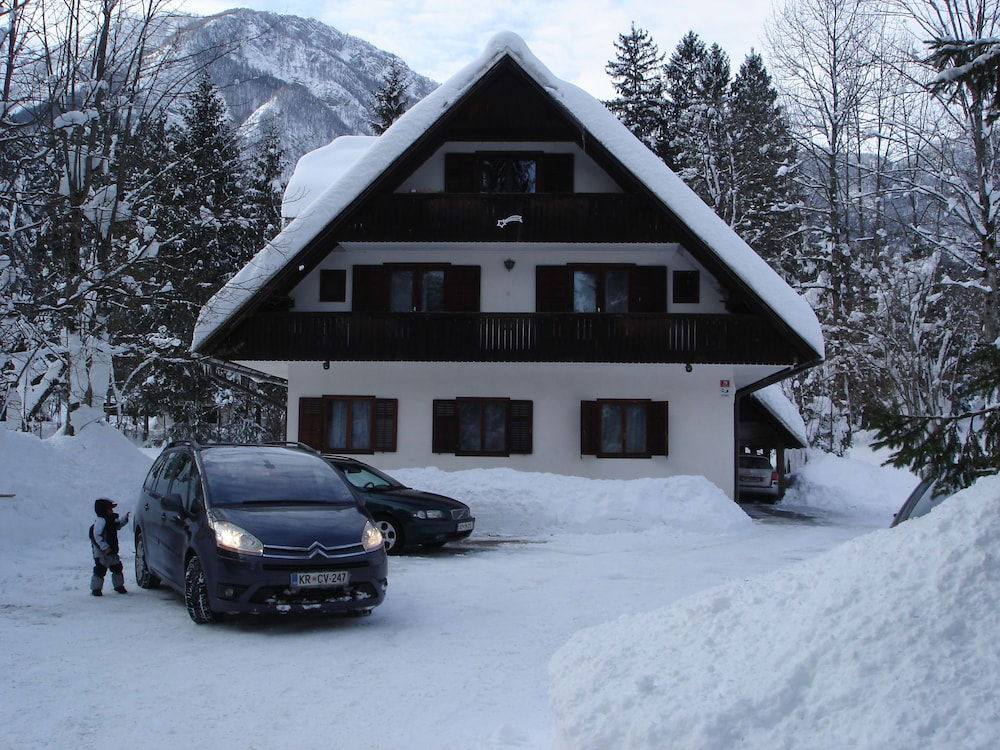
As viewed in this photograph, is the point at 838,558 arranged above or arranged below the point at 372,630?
above

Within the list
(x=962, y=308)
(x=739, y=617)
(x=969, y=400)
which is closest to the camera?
(x=739, y=617)

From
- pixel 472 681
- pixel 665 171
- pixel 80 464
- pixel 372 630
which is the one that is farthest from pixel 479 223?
pixel 472 681

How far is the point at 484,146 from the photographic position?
2158 cm

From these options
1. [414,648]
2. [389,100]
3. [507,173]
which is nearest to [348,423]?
[507,173]

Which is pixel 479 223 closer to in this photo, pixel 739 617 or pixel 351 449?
pixel 351 449

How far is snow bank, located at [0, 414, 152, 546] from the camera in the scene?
13.7 m

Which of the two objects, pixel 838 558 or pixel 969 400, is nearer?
pixel 838 558

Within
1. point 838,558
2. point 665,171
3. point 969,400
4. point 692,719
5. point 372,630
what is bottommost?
point 372,630

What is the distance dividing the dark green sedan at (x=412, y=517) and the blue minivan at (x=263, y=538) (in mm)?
4274

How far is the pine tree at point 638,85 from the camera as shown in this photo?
44719 mm

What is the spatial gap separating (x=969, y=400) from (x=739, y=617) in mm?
2275

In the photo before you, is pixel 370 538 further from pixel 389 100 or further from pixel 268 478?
pixel 389 100

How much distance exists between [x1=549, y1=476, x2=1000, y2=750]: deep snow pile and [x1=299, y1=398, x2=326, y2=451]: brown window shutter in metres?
16.4

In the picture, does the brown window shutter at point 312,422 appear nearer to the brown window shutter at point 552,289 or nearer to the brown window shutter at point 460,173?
the brown window shutter at point 552,289
